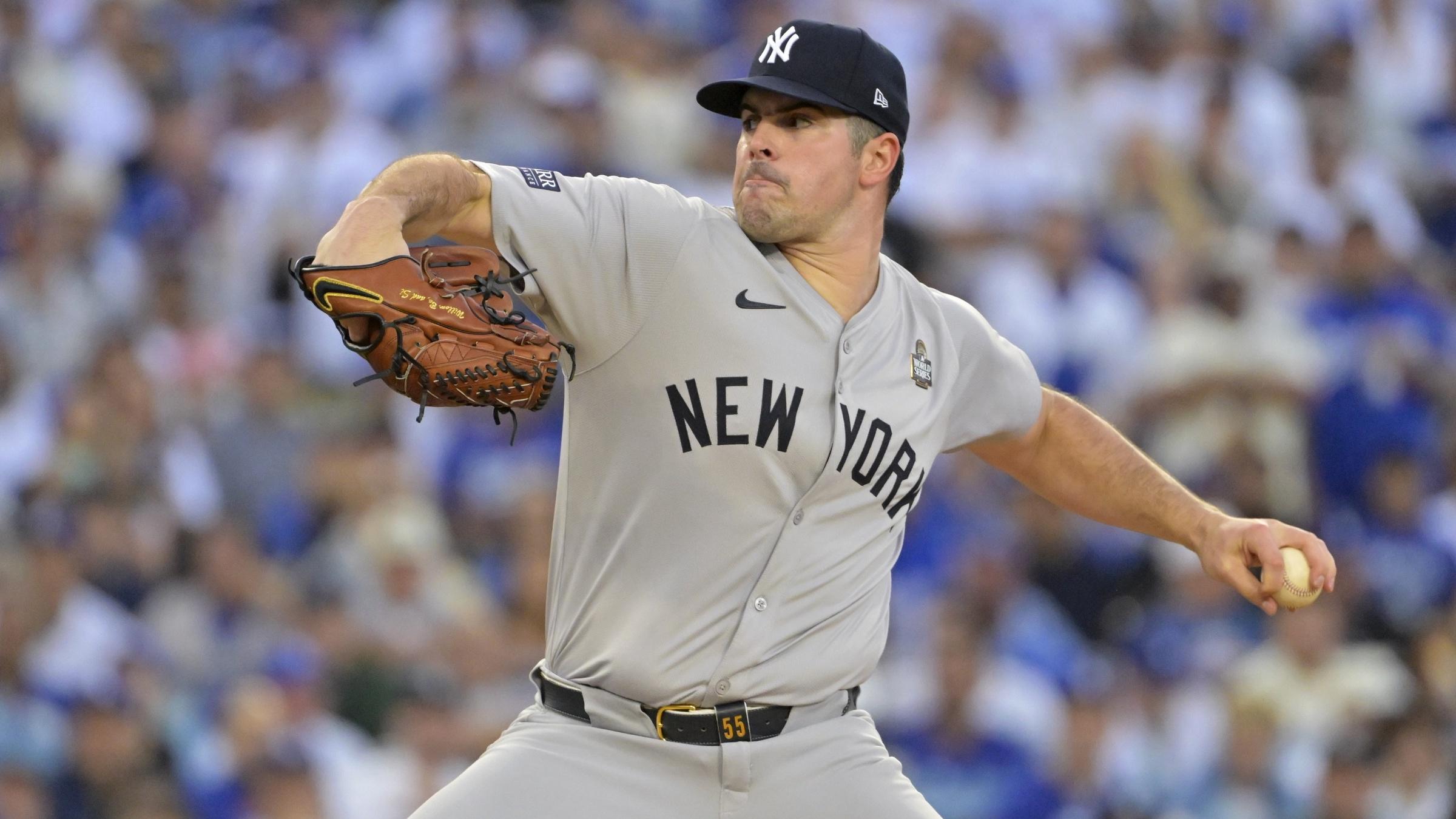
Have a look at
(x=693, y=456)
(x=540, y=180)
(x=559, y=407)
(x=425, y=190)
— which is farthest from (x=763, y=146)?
(x=559, y=407)

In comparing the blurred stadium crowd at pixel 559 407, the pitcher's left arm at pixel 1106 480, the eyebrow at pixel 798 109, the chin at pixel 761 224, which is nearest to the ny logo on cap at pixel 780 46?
the eyebrow at pixel 798 109

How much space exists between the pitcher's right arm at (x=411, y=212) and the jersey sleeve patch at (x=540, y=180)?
114mm

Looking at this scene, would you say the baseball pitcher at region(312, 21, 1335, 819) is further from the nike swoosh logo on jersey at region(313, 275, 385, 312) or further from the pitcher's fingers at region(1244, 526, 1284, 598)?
the nike swoosh logo on jersey at region(313, 275, 385, 312)

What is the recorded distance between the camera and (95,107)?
359 inches

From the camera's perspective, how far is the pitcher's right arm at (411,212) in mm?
3135

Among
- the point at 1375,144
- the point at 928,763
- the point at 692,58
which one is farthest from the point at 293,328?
the point at 1375,144

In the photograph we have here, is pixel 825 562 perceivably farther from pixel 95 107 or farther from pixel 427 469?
pixel 95 107

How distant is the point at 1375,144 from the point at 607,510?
25.4 ft

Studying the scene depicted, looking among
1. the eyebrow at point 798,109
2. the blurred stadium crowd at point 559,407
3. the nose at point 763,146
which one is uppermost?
the eyebrow at point 798,109

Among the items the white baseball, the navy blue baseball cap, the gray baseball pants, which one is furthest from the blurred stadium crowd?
the navy blue baseball cap

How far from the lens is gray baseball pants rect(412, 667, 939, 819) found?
3.50m

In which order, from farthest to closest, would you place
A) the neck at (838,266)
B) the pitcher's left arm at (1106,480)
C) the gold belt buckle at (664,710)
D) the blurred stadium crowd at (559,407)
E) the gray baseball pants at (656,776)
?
the blurred stadium crowd at (559,407) → the pitcher's left arm at (1106,480) → the neck at (838,266) → the gold belt buckle at (664,710) → the gray baseball pants at (656,776)

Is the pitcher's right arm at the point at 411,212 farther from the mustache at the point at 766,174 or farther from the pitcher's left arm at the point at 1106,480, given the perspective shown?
the pitcher's left arm at the point at 1106,480

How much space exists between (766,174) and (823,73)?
0.78 feet
